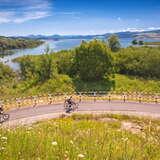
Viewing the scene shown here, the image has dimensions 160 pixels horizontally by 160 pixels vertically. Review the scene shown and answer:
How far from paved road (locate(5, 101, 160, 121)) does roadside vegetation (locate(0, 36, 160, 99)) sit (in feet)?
81.1

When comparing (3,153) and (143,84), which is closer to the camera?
(3,153)

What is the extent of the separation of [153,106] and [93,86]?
29.1m

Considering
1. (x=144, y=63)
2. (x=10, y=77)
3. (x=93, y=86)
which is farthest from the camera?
(x=10, y=77)

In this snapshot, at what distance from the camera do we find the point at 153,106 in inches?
1597

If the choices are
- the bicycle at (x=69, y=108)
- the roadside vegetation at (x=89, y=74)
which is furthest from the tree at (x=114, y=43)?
the bicycle at (x=69, y=108)

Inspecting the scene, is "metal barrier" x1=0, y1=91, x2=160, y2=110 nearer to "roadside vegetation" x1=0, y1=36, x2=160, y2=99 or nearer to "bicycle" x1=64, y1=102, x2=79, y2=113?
"bicycle" x1=64, y1=102, x2=79, y2=113

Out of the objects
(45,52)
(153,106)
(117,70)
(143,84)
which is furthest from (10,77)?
(153,106)

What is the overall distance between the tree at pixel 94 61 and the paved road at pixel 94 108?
30.0 m

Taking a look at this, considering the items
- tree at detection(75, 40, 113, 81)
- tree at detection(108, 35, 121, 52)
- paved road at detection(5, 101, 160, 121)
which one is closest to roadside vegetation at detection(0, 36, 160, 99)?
tree at detection(75, 40, 113, 81)

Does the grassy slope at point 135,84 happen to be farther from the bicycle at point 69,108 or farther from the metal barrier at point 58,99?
the bicycle at point 69,108

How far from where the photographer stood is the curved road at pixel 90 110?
117 ft

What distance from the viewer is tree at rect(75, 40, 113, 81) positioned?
7175 centimetres

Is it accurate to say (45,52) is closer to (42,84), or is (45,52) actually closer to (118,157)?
(42,84)

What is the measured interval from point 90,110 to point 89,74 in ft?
110
